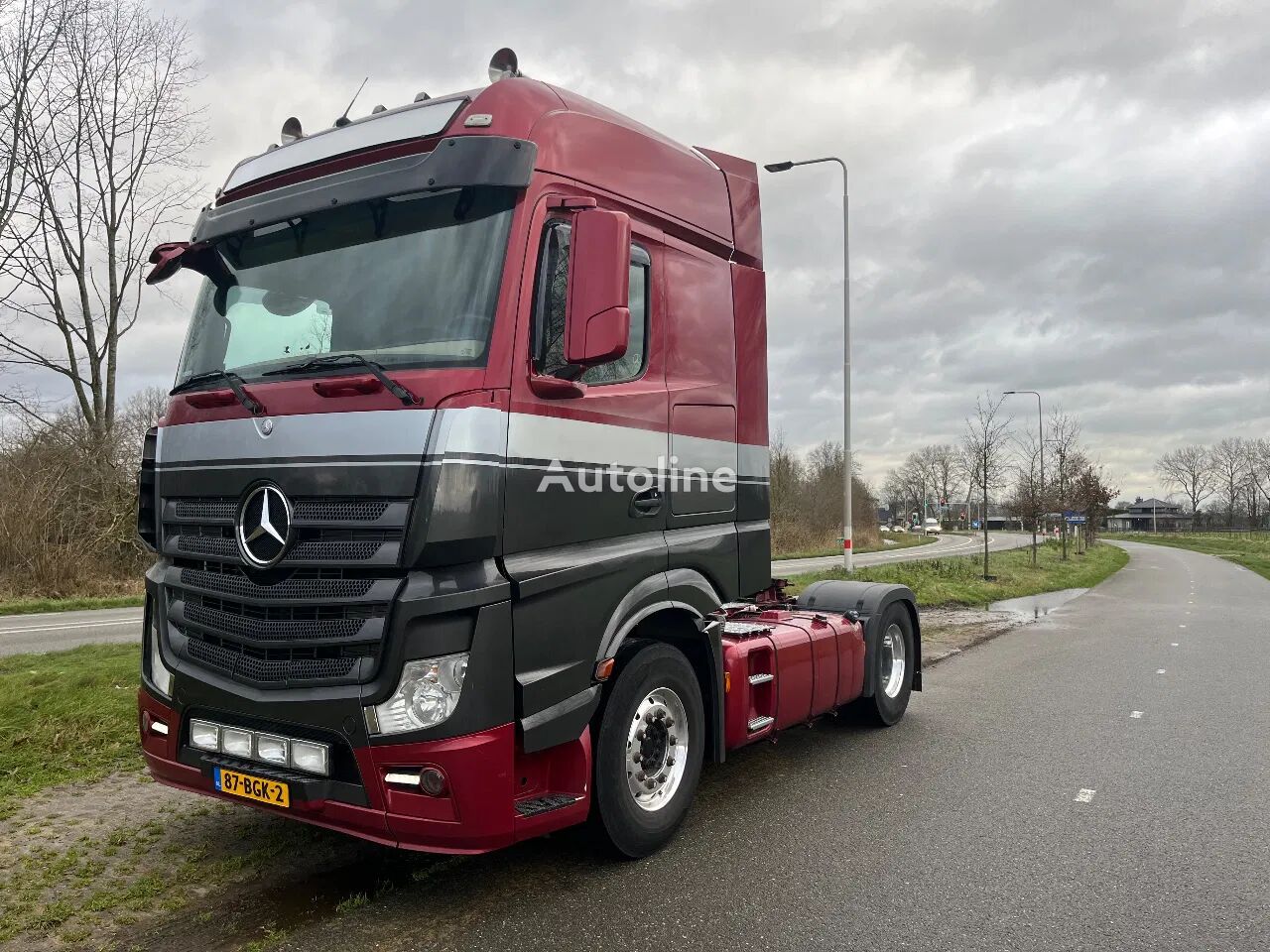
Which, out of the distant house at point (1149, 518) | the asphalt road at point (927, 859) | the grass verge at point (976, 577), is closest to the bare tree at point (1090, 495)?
the grass verge at point (976, 577)

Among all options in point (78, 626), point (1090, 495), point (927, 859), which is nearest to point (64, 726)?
point (927, 859)

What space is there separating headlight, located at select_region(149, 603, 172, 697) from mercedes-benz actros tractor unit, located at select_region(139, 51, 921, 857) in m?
0.01

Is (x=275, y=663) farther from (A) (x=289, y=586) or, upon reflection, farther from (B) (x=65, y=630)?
(B) (x=65, y=630)

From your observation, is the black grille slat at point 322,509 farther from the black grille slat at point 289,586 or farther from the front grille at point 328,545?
the black grille slat at point 289,586

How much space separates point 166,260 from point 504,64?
193 centimetres

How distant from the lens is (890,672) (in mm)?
6918

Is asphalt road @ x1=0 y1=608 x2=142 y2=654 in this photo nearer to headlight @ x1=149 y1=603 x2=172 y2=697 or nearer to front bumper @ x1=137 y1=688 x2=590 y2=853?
headlight @ x1=149 y1=603 x2=172 y2=697

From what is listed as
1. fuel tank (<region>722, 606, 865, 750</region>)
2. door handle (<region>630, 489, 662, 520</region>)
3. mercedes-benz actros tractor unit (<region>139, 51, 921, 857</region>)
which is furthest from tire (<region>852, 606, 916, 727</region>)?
door handle (<region>630, 489, 662, 520</region>)

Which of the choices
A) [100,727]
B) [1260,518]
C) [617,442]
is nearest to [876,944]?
[617,442]

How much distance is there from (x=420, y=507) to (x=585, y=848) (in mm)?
1979

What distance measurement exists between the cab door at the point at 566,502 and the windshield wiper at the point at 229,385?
1.06 m

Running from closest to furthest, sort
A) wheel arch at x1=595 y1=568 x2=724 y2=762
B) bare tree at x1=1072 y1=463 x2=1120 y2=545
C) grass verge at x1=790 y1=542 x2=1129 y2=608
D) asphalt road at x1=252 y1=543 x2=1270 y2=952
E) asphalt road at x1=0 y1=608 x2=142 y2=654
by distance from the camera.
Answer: asphalt road at x1=252 y1=543 x2=1270 y2=952 < wheel arch at x1=595 y1=568 x2=724 y2=762 < asphalt road at x1=0 y1=608 x2=142 y2=654 < grass verge at x1=790 y1=542 x2=1129 y2=608 < bare tree at x1=1072 y1=463 x2=1120 y2=545

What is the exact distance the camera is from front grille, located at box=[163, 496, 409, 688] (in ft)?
10.4

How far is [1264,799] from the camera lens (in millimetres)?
4977
